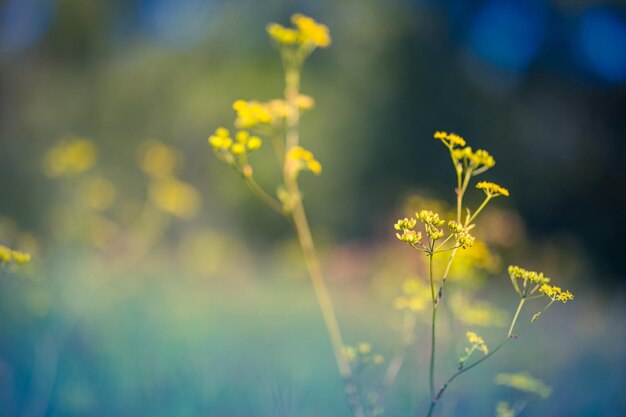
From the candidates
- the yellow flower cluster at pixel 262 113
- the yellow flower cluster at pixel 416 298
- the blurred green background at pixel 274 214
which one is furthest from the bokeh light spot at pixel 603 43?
the yellow flower cluster at pixel 262 113

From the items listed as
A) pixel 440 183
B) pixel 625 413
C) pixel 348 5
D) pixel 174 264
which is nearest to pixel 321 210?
pixel 440 183

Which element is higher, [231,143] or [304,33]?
[304,33]

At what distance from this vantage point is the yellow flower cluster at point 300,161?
1.61 m

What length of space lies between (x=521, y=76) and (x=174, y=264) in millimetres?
5487

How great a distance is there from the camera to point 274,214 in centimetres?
936

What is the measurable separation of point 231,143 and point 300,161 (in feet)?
0.88

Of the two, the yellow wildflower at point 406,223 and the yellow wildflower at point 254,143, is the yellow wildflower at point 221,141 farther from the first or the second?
the yellow wildflower at point 406,223

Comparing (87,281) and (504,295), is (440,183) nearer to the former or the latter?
(504,295)

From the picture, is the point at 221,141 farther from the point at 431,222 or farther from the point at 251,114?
the point at 431,222

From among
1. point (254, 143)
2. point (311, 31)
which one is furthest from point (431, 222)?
point (311, 31)

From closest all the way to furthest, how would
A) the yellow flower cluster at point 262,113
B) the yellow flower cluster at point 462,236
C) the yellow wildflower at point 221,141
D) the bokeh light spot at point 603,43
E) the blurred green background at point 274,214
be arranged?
the yellow flower cluster at point 462,236
the yellow wildflower at point 221,141
the yellow flower cluster at point 262,113
the blurred green background at point 274,214
the bokeh light spot at point 603,43

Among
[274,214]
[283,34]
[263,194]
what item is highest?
[283,34]

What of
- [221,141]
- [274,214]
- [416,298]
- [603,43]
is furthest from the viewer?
[274,214]

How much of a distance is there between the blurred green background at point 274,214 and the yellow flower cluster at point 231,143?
0.92m
